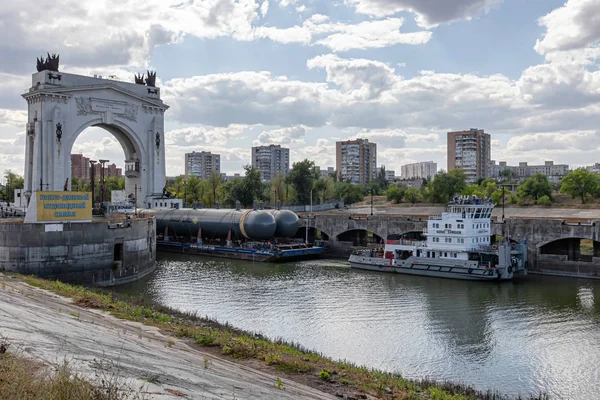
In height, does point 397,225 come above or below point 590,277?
above

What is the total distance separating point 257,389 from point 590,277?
112 ft

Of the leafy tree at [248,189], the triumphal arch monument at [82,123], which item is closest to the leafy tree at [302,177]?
the leafy tree at [248,189]

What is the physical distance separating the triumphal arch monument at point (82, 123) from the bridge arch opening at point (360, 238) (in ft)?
87.5

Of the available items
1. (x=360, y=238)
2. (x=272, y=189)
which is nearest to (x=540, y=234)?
(x=360, y=238)

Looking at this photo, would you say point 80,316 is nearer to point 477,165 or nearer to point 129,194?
point 129,194

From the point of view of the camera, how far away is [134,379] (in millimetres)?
10414

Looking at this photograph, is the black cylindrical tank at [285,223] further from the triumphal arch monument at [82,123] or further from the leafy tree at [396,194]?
the leafy tree at [396,194]

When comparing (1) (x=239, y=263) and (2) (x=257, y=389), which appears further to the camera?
(1) (x=239, y=263)

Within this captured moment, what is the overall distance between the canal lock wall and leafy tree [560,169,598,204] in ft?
212

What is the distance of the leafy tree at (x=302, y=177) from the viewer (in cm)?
8531

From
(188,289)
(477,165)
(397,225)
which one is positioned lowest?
(188,289)

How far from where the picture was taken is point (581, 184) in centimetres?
7656

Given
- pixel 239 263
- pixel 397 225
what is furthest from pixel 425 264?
pixel 239 263

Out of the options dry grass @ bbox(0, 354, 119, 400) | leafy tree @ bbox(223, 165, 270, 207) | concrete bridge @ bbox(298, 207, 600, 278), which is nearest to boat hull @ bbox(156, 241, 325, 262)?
concrete bridge @ bbox(298, 207, 600, 278)
